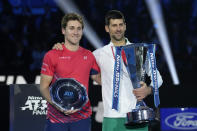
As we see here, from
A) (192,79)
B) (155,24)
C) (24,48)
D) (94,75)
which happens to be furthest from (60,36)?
(94,75)

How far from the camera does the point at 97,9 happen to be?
7.07 metres

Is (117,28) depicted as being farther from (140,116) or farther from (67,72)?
(140,116)

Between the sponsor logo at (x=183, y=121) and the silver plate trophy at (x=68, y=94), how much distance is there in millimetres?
2700

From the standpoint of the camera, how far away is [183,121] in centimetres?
500

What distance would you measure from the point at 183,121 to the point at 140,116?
8.12 ft

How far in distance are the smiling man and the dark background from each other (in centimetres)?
374

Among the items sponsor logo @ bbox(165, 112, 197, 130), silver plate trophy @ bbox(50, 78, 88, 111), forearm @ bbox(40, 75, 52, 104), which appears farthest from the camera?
sponsor logo @ bbox(165, 112, 197, 130)

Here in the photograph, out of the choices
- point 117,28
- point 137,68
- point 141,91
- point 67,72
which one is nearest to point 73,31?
point 67,72

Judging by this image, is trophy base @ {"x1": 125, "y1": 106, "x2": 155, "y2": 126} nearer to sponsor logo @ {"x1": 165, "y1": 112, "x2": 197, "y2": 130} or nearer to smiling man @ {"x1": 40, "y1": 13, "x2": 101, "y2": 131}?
smiling man @ {"x1": 40, "y1": 13, "x2": 101, "y2": 131}

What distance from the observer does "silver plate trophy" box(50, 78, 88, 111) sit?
2.53 meters

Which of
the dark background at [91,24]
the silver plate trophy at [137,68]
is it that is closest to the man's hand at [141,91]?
the silver plate trophy at [137,68]

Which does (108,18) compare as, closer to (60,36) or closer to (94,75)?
(94,75)

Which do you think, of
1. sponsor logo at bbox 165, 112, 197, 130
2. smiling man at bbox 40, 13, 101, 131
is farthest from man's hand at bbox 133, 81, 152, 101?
sponsor logo at bbox 165, 112, 197, 130

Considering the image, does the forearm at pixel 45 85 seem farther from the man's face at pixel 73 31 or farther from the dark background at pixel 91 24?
the dark background at pixel 91 24
